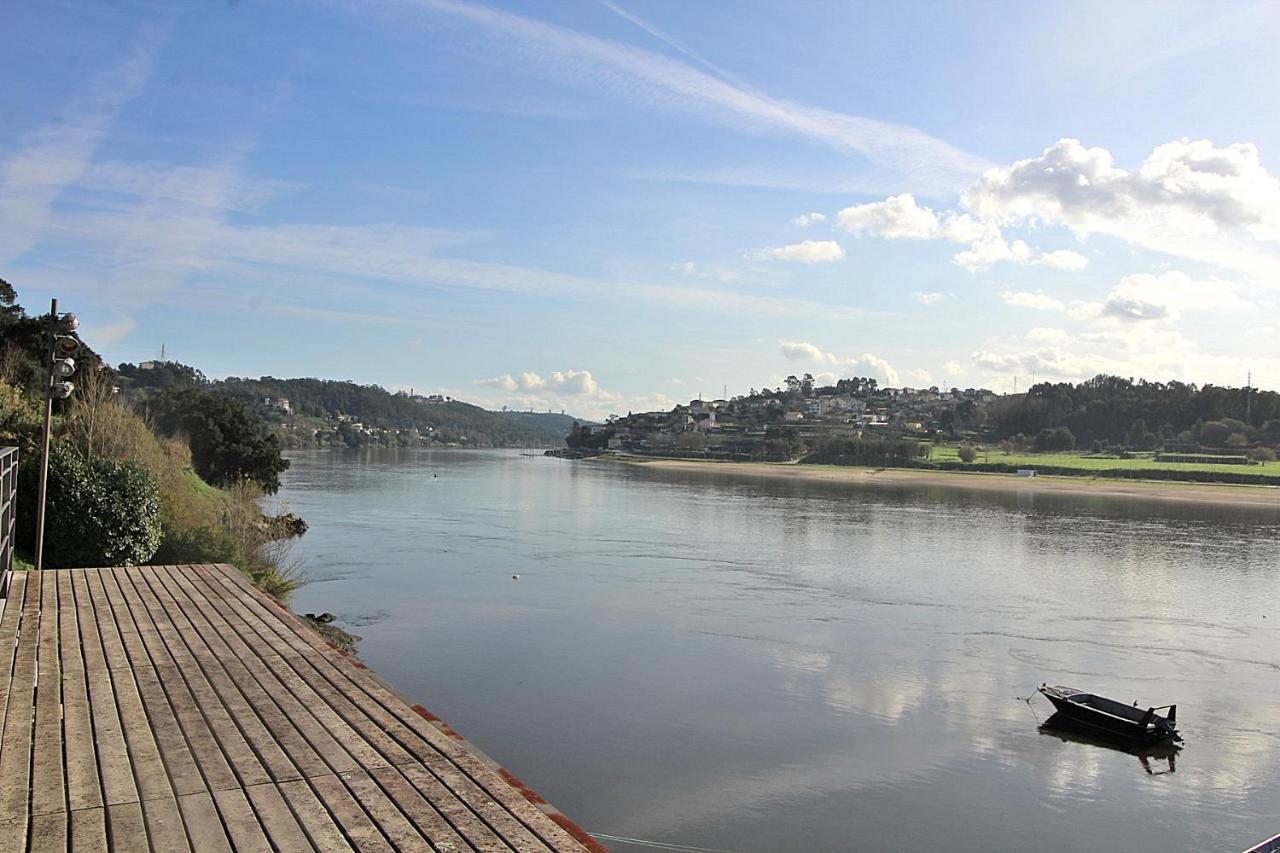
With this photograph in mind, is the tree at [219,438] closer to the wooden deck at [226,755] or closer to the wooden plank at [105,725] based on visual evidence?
the wooden plank at [105,725]

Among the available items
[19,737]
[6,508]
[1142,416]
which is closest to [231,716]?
[19,737]

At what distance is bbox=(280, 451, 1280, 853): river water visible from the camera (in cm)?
1114

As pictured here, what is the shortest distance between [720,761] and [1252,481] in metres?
79.0

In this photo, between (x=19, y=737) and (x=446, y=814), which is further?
(x=19, y=737)

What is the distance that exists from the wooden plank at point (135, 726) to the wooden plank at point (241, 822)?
10.9 inches

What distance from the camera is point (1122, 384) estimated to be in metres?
136

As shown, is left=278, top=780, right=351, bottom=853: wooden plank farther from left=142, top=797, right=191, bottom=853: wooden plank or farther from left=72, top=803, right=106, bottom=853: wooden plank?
left=72, top=803, right=106, bottom=853: wooden plank

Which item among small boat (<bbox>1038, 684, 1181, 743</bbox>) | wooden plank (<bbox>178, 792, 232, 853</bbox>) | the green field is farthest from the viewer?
the green field

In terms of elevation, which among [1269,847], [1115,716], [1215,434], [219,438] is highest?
[1215,434]

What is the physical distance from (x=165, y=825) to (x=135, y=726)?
1.66m

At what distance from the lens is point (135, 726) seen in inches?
226

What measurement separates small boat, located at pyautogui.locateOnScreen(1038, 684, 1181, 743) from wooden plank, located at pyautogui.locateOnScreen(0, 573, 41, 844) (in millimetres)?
13321

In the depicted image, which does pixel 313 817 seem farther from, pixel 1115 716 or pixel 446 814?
pixel 1115 716

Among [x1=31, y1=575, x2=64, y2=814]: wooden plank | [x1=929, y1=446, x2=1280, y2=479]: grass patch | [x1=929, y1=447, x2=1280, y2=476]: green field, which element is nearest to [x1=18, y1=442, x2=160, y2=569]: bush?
[x1=31, y1=575, x2=64, y2=814]: wooden plank
